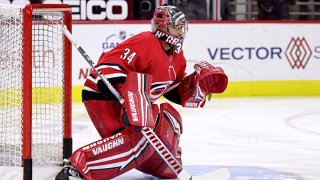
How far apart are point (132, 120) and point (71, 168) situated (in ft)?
1.15

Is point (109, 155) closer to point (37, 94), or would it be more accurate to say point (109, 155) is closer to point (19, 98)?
point (19, 98)

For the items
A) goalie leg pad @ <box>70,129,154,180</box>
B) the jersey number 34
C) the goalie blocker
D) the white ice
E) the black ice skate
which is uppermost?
the jersey number 34

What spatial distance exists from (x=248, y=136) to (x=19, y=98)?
6.45ft

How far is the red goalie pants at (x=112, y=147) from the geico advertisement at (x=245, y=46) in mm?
3839

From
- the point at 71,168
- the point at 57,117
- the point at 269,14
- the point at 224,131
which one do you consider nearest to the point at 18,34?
the point at 57,117

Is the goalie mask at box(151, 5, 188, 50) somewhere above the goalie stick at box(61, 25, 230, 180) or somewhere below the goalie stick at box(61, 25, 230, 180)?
above

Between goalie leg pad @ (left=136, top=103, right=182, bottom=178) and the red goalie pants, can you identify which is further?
goalie leg pad @ (left=136, top=103, right=182, bottom=178)

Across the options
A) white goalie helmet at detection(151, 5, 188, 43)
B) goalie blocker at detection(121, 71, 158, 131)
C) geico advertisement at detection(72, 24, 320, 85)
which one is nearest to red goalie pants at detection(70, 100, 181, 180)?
goalie blocker at detection(121, 71, 158, 131)

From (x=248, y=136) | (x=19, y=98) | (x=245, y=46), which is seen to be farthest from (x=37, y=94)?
(x=245, y=46)

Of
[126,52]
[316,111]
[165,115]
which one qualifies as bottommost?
[316,111]

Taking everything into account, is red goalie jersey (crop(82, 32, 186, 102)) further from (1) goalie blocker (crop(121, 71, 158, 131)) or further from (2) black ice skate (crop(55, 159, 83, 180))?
(2) black ice skate (crop(55, 159, 83, 180))

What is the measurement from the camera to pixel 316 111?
633 centimetres

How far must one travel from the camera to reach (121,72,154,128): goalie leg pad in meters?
2.96

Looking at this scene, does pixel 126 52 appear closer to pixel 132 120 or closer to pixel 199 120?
pixel 132 120
